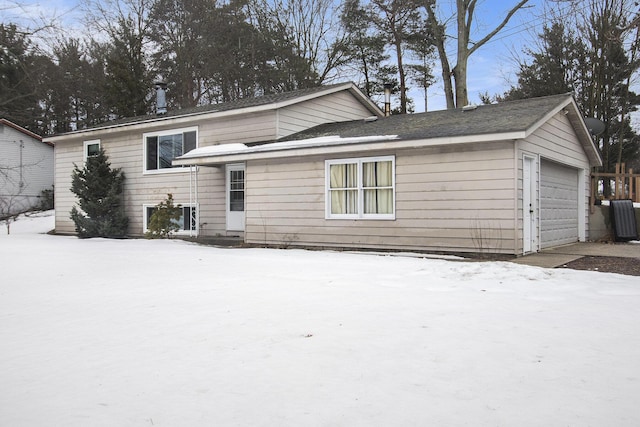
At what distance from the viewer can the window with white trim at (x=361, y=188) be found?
1052cm

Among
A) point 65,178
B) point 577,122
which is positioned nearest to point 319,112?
point 577,122

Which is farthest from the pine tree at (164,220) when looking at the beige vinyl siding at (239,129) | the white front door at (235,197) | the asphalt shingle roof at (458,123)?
the asphalt shingle roof at (458,123)

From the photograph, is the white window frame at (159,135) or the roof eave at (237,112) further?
the white window frame at (159,135)

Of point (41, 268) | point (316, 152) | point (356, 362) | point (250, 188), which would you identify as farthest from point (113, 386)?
point (250, 188)

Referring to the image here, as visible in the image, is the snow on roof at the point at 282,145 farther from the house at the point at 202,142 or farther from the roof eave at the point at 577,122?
the roof eave at the point at 577,122

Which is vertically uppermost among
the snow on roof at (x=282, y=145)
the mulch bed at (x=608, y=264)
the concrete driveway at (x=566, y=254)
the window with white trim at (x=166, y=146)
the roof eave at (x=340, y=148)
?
the window with white trim at (x=166, y=146)

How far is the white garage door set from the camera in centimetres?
1071

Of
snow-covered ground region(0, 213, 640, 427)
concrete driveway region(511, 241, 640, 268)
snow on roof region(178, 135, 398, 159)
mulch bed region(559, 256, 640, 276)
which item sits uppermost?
snow on roof region(178, 135, 398, 159)

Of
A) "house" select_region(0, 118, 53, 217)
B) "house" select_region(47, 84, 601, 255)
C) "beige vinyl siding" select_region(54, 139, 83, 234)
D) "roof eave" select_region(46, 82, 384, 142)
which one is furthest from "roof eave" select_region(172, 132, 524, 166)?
"house" select_region(0, 118, 53, 217)

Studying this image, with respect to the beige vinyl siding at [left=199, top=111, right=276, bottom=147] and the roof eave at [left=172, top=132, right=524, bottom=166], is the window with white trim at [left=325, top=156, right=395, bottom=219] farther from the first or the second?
the beige vinyl siding at [left=199, top=111, right=276, bottom=147]

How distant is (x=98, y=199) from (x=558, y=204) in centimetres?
1323

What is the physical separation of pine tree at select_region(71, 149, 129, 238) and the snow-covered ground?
28.2ft

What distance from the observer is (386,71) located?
2561 centimetres

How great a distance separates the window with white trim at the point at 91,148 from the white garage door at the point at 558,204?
1391 cm
